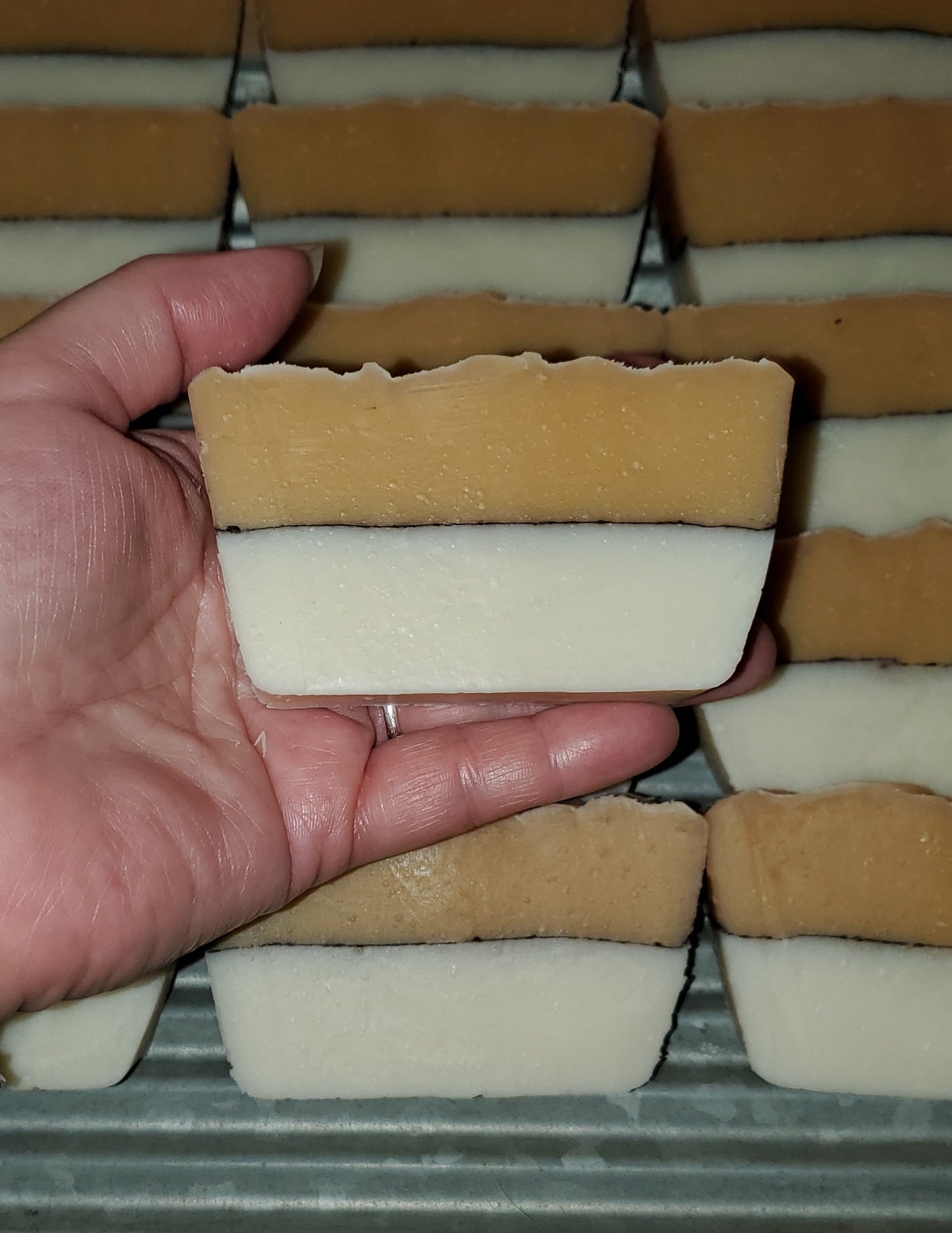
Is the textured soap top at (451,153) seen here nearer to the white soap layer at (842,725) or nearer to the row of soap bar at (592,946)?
the white soap layer at (842,725)

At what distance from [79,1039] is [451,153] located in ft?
3.70

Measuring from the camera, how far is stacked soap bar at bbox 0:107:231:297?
130 cm

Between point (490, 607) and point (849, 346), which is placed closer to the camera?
point (490, 607)

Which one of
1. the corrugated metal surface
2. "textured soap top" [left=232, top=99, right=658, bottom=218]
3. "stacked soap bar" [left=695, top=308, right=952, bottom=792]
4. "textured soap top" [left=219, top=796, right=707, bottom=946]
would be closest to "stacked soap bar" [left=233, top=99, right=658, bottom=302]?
"textured soap top" [left=232, top=99, right=658, bottom=218]

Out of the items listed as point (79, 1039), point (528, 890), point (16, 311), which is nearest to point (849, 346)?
point (528, 890)

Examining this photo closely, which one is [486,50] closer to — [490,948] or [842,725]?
[842,725]

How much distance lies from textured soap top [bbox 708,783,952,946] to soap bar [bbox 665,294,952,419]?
46cm

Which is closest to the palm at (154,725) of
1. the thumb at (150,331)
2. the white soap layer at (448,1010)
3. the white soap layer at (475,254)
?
the thumb at (150,331)

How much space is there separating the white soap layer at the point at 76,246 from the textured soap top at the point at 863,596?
33.1 inches

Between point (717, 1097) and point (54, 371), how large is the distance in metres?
1.05

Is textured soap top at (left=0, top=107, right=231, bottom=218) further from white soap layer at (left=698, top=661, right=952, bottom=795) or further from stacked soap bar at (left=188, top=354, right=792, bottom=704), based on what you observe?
white soap layer at (left=698, top=661, right=952, bottom=795)

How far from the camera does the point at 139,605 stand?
100 centimetres

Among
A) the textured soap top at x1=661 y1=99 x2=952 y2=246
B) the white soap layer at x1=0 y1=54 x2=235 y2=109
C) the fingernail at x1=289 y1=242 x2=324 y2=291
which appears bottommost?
the fingernail at x1=289 y1=242 x2=324 y2=291

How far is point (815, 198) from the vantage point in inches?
50.1
